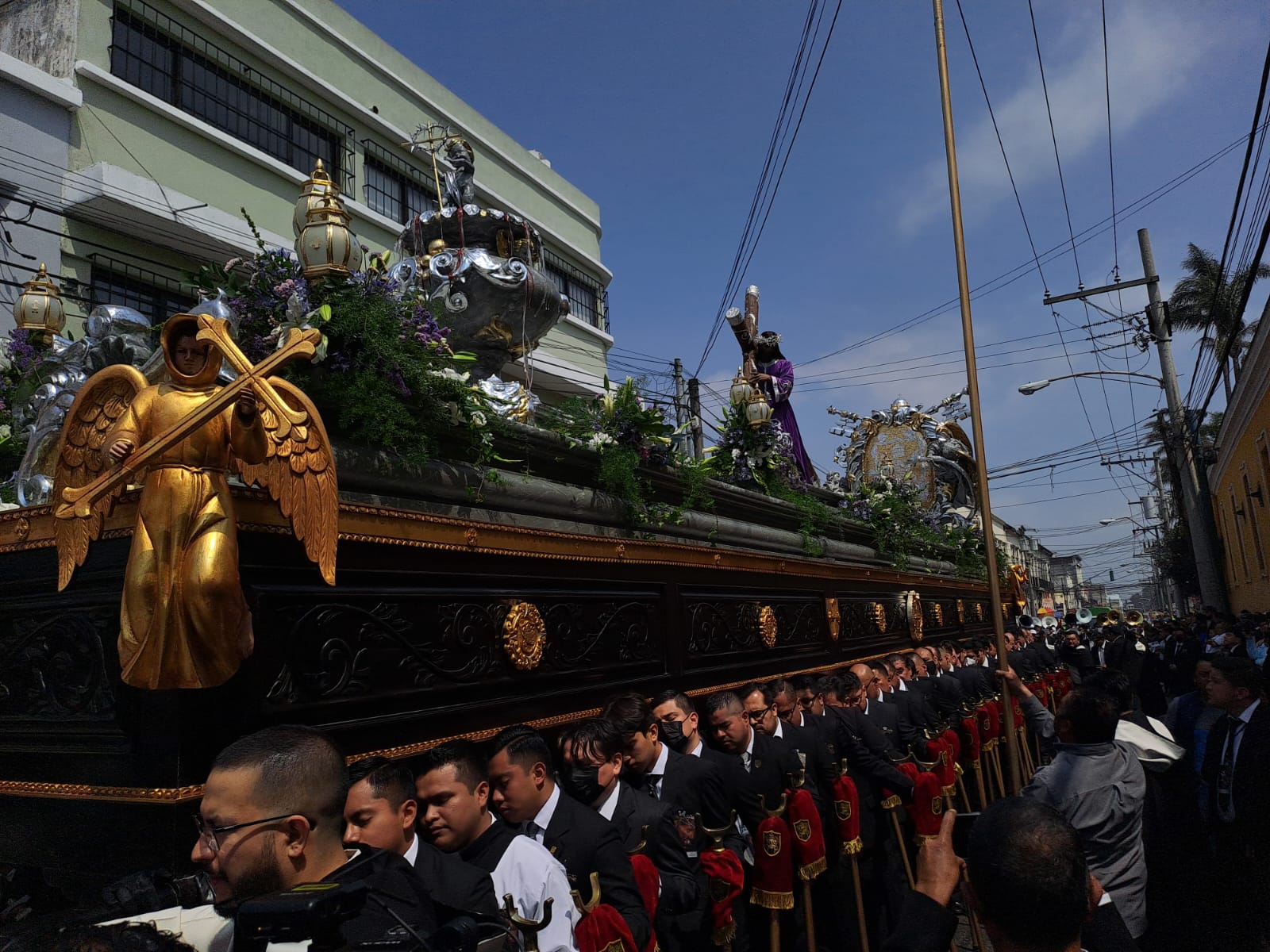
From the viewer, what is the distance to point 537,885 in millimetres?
2697

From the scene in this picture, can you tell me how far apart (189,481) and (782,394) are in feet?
22.9

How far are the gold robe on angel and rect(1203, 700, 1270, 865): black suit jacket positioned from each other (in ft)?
15.9

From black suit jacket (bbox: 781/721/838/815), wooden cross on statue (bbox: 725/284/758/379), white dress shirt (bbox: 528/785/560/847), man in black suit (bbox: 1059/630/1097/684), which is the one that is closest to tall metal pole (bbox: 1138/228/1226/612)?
man in black suit (bbox: 1059/630/1097/684)

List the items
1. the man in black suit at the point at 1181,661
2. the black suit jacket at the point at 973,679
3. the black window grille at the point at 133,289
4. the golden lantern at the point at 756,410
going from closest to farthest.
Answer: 1. the golden lantern at the point at 756,410
2. the black suit jacket at the point at 973,679
3. the black window grille at the point at 133,289
4. the man in black suit at the point at 1181,661

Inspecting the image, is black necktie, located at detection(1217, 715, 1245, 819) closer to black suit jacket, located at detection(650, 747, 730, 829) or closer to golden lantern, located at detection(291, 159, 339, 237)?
black suit jacket, located at detection(650, 747, 730, 829)

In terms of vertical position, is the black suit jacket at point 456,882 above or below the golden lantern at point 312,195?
below

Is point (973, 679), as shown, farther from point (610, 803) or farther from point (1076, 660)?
point (1076, 660)

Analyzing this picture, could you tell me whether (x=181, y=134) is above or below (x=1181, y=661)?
above

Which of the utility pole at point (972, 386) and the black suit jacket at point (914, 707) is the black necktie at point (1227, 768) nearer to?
the utility pole at point (972, 386)

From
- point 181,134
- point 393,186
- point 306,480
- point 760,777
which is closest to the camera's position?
point 306,480

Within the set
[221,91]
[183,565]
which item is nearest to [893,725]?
[183,565]

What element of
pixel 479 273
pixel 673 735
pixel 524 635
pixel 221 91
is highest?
pixel 221 91

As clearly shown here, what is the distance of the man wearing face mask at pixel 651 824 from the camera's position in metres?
3.48

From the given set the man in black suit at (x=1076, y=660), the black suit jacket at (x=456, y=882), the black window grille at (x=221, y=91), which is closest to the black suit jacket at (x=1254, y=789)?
the black suit jacket at (x=456, y=882)
